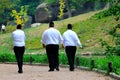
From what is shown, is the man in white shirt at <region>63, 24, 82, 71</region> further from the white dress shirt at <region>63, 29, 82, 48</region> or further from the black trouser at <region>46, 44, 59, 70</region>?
the black trouser at <region>46, 44, 59, 70</region>

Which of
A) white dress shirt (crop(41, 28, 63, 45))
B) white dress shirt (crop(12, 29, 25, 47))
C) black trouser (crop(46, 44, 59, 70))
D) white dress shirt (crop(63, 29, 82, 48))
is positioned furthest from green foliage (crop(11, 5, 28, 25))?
black trouser (crop(46, 44, 59, 70))

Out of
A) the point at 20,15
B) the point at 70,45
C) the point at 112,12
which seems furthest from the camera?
the point at 20,15

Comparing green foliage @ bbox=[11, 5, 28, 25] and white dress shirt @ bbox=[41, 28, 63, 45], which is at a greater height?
white dress shirt @ bbox=[41, 28, 63, 45]

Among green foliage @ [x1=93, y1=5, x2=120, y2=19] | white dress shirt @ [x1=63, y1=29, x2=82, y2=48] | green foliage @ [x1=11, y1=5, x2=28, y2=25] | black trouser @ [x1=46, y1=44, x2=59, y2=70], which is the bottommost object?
green foliage @ [x1=11, y1=5, x2=28, y2=25]

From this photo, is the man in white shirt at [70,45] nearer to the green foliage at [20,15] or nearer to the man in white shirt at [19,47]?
the man in white shirt at [19,47]

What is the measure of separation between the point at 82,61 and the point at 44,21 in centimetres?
5145

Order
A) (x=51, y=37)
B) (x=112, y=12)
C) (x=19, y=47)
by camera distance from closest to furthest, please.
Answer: (x=112, y=12)
(x=19, y=47)
(x=51, y=37)

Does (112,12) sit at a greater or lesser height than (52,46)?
greater

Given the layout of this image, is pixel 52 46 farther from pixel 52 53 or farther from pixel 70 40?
pixel 70 40

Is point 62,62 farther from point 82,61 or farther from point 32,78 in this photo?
point 32,78

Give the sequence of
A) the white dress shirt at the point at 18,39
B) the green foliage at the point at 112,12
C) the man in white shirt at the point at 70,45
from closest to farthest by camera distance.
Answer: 1. the green foliage at the point at 112,12
2. the white dress shirt at the point at 18,39
3. the man in white shirt at the point at 70,45

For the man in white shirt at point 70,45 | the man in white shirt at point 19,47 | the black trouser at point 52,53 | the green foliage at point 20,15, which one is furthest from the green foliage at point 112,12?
the green foliage at point 20,15

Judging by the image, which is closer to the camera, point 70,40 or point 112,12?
point 112,12

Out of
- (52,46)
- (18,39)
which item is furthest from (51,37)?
(18,39)
